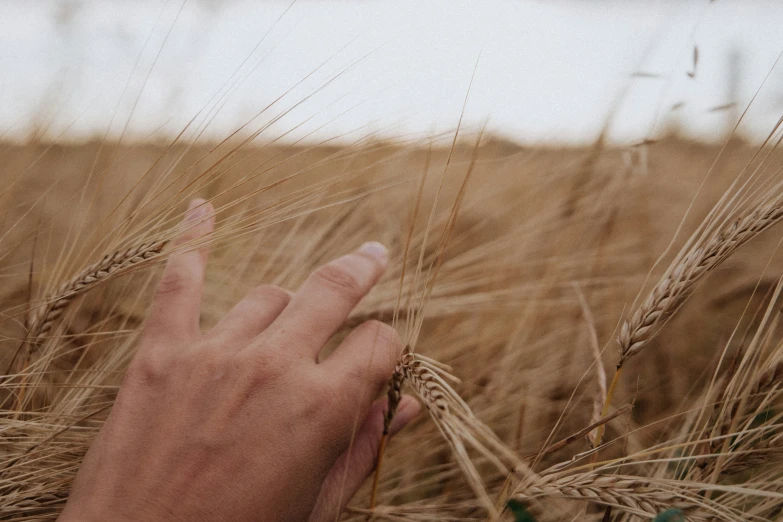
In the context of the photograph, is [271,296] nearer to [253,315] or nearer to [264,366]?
[253,315]

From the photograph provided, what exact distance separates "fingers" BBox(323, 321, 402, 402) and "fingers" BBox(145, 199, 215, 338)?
0.26m

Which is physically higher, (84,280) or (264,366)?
(84,280)

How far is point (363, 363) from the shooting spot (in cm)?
72

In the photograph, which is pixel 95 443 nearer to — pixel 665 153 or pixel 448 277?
pixel 448 277

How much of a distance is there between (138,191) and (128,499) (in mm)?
727

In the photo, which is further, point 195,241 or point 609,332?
point 609,332

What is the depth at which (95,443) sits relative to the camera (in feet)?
2.19

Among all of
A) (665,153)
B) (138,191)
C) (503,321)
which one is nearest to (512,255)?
(503,321)

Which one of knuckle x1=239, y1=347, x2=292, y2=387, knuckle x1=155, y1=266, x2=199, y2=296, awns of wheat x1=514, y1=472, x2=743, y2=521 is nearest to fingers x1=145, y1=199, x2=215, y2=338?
knuckle x1=155, y1=266, x2=199, y2=296

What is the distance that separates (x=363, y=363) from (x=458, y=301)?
299 millimetres

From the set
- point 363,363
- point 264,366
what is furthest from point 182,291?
point 363,363

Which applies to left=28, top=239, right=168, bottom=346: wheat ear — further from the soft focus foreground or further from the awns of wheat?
the awns of wheat

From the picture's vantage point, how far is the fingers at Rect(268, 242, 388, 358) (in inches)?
29.1

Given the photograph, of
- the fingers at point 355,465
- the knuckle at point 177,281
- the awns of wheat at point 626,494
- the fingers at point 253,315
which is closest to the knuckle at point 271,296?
the fingers at point 253,315
